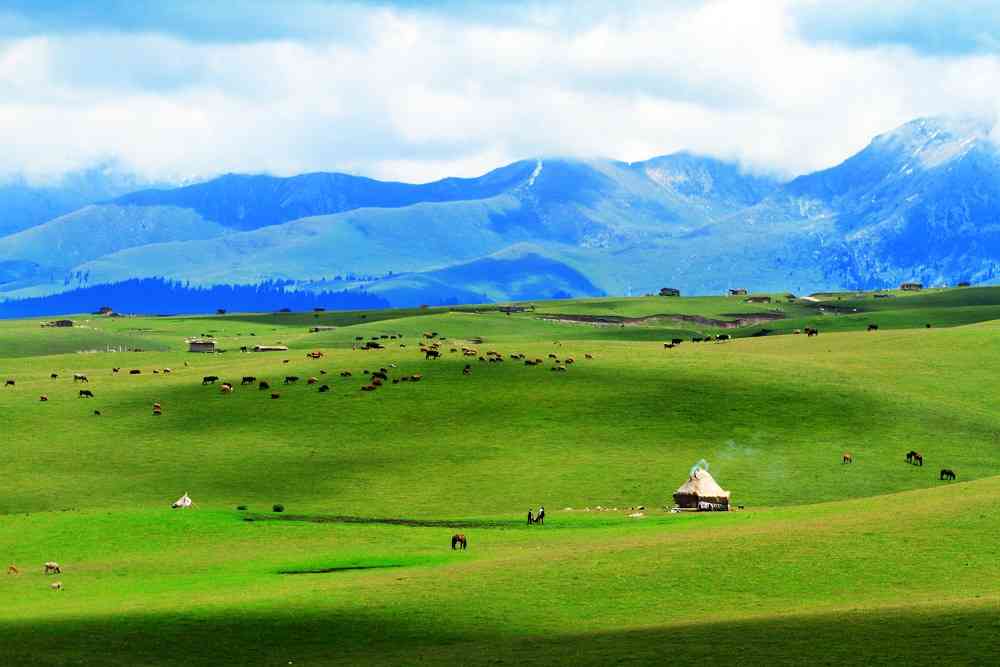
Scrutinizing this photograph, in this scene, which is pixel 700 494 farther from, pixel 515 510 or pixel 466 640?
pixel 466 640

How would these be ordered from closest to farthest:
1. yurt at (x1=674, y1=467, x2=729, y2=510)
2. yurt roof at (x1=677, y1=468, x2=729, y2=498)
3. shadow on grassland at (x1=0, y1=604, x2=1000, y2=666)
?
1. shadow on grassland at (x1=0, y1=604, x2=1000, y2=666)
2. yurt at (x1=674, y1=467, x2=729, y2=510)
3. yurt roof at (x1=677, y1=468, x2=729, y2=498)

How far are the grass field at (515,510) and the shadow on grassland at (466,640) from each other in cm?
17

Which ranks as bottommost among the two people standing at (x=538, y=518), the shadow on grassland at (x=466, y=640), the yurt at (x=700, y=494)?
the shadow on grassland at (x=466, y=640)

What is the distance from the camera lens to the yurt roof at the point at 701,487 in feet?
326

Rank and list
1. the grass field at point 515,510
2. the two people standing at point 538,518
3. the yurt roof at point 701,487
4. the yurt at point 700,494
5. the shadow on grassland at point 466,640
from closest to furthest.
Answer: the shadow on grassland at point 466,640 → the grass field at point 515,510 → the two people standing at point 538,518 → the yurt at point 700,494 → the yurt roof at point 701,487

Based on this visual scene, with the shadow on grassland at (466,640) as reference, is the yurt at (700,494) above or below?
above

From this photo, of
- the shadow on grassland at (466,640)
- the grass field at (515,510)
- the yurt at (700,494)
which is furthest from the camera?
the yurt at (700,494)

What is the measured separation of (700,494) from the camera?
325 ft

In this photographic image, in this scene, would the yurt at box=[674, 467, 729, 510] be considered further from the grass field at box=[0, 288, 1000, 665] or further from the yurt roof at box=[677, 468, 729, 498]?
the grass field at box=[0, 288, 1000, 665]

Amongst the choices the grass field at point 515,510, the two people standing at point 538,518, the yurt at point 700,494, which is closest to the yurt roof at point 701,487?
the yurt at point 700,494

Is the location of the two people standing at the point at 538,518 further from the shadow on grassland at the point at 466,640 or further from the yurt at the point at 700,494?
the shadow on grassland at the point at 466,640

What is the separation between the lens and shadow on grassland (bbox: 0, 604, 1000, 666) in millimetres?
46938

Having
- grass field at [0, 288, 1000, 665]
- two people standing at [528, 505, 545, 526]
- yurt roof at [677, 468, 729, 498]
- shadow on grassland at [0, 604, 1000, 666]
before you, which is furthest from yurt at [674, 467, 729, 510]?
shadow on grassland at [0, 604, 1000, 666]

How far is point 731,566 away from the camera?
212 ft
